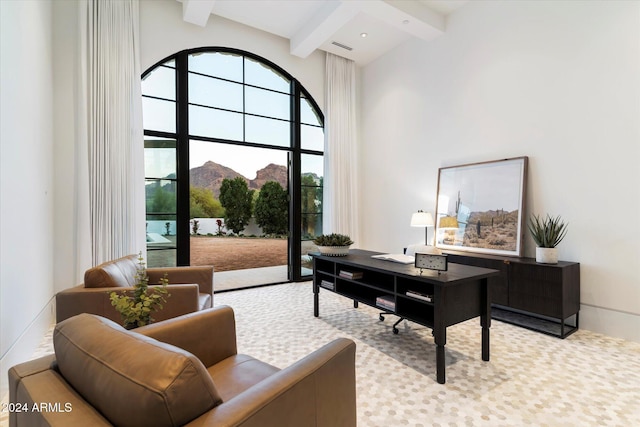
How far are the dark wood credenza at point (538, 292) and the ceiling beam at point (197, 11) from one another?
14.9 ft

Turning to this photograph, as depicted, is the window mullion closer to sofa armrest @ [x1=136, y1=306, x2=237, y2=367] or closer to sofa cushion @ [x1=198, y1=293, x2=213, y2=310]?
sofa cushion @ [x1=198, y1=293, x2=213, y2=310]

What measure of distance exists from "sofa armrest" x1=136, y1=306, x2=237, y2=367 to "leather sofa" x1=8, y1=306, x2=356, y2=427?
1.02 ft

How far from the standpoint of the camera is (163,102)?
14.1 feet

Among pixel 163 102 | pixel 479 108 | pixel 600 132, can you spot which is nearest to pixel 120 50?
pixel 163 102

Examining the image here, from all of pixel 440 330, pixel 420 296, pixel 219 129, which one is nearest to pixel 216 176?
pixel 219 129

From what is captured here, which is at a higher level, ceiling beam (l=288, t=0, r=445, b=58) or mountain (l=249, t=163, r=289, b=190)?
ceiling beam (l=288, t=0, r=445, b=58)

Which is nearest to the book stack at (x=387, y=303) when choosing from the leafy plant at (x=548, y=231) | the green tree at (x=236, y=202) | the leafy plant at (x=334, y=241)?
the leafy plant at (x=334, y=241)

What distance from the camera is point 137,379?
2.51 feet

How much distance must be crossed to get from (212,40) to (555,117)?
458cm

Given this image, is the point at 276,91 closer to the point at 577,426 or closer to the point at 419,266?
the point at 419,266

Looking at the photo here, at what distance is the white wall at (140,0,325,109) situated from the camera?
13.4ft

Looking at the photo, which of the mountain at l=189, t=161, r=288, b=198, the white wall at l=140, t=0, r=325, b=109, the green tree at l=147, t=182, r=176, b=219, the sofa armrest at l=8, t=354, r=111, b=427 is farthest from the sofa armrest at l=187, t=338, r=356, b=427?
the mountain at l=189, t=161, r=288, b=198

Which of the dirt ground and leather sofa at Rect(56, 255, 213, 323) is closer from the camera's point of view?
leather sofa at Rect(56, 255, 213, 323)

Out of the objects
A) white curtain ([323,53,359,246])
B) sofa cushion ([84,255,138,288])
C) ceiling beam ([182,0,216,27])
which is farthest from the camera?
white curtain ([323,53,359,246])
